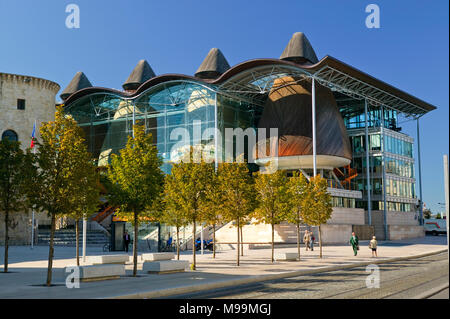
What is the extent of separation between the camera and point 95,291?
52.6 feet

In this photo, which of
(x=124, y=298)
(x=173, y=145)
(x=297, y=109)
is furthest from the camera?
(x=173, y=145)

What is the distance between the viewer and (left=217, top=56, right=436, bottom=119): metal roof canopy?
56.5m

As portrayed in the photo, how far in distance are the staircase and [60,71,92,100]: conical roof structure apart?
37.8 metres

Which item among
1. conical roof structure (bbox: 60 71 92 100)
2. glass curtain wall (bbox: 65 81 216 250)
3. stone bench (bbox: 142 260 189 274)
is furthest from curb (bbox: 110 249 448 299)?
conical roof structure (bbox: 60 71 92 100)

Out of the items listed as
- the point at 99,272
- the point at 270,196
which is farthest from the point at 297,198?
the point at 99,272

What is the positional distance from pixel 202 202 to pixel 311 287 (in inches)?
380

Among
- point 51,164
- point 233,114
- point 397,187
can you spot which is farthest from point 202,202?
point 397,187

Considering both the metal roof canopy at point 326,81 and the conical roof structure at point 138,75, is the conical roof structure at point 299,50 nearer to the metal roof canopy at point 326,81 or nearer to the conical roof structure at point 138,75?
the metal roof canopy at point 326,81

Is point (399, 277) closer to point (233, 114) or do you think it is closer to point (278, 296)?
point (278, 296)

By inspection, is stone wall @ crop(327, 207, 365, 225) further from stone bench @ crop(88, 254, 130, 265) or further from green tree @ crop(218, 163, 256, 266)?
stone bench @ crop(88, 254, 130, 265)

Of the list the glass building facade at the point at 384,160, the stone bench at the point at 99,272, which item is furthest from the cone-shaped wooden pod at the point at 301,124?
the stone bench at the point at 99,272

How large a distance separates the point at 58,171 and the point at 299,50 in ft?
170

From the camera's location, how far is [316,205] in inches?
1345

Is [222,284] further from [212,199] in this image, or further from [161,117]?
[161,117]
